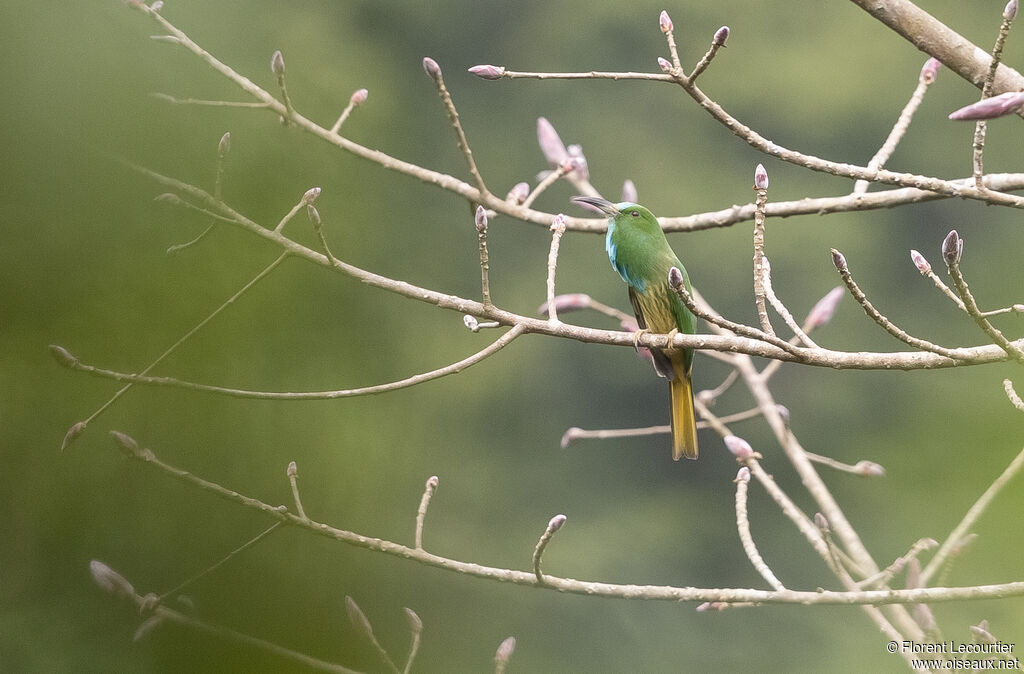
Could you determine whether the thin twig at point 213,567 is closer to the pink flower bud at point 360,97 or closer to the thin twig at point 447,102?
the thin twig at point 447,102

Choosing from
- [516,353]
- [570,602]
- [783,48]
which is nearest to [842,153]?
[783,48]

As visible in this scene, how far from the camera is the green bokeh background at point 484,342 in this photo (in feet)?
1.09

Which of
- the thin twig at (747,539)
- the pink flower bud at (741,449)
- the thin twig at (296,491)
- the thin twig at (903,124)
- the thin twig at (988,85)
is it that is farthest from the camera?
the thin twig at (903,124)

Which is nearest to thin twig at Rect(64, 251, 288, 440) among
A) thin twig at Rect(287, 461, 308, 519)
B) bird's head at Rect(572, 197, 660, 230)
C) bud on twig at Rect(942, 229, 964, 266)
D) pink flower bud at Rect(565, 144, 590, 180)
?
thin twig at Rect(287, 461, 308, 519)

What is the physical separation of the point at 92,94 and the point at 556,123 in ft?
30.7

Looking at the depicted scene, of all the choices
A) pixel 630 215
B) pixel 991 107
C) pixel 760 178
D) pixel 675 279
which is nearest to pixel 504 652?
pixel 675 279

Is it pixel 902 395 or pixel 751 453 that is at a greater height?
pixel 751 453

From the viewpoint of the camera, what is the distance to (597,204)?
1.75 metres

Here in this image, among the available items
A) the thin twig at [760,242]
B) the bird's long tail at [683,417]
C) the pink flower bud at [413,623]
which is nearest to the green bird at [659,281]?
the bird's long tail at [683,417]

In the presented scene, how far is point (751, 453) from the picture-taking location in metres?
1.14

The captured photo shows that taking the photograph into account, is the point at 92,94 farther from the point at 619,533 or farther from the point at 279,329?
the point at 619,533

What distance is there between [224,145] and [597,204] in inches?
53.9

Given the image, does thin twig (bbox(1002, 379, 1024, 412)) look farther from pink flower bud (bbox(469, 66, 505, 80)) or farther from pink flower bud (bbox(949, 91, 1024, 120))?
pink flower bud (bbox(469, 66, 505, 80))

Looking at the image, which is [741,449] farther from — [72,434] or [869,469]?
[72,434]
